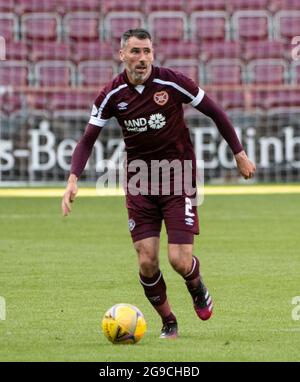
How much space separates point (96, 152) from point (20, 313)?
13998 mm

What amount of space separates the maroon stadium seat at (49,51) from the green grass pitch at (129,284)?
25.3ft

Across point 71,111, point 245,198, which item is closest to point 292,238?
point 245,198

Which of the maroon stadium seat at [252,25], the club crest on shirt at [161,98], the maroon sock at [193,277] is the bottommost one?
the maroon sock at [193,277]

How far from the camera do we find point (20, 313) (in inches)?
366

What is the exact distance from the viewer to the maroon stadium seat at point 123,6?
27.1 m

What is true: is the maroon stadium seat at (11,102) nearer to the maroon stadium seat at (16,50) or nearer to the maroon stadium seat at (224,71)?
the maroon stadium seat at (16,50)

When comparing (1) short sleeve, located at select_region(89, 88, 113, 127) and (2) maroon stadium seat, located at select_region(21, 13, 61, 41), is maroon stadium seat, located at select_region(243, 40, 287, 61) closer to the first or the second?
(2) maroon stadium seat, located at select_region(21, 13, 61, 41)

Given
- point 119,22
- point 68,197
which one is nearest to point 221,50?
point 119,22

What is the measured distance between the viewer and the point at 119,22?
88.8 feet

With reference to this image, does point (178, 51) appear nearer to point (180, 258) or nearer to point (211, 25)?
point (211, 25)

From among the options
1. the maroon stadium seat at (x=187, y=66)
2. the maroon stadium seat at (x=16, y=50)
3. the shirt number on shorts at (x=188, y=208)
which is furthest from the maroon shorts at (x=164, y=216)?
the maroon stadium seat at (x=16, y=50)

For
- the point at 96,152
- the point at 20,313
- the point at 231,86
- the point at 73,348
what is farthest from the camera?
the point at 231,86
